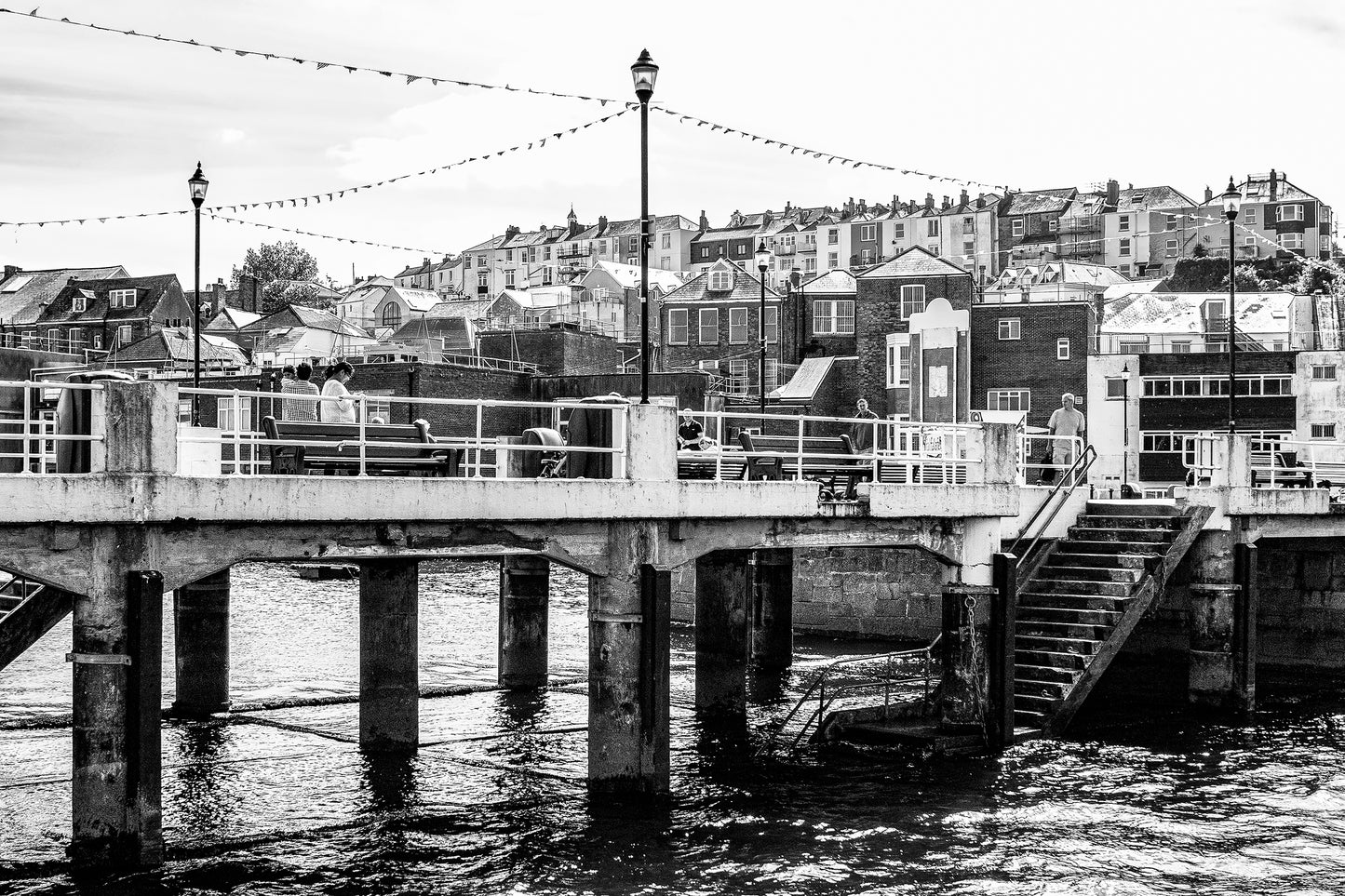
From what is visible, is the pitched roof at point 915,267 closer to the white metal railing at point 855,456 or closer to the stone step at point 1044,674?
the white metal railing at point 855,456

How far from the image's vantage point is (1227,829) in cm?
1870

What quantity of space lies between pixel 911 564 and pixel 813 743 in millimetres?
14757

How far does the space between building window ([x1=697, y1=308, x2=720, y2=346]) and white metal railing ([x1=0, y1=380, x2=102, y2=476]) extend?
35659mm

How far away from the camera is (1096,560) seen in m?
24.6

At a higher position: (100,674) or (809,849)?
(100,674)

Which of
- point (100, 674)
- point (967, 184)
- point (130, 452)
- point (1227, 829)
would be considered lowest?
point (1227, 829)

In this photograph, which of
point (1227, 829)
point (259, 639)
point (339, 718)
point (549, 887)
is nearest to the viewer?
point (549, 887)

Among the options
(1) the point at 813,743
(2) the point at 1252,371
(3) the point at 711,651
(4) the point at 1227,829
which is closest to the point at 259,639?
(3) the point at 711,651

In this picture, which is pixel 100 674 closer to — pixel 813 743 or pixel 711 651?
pixel 813 743

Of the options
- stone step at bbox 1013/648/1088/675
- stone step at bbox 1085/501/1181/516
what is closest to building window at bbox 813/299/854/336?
stone step at bbox 1085/501/1181/516

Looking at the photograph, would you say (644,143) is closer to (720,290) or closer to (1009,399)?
(1009,399)

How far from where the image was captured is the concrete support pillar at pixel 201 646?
25.1 meters

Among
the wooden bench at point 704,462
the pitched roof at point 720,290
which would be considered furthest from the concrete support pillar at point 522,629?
the pitched roof at point 720,290

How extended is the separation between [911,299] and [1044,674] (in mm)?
42476
